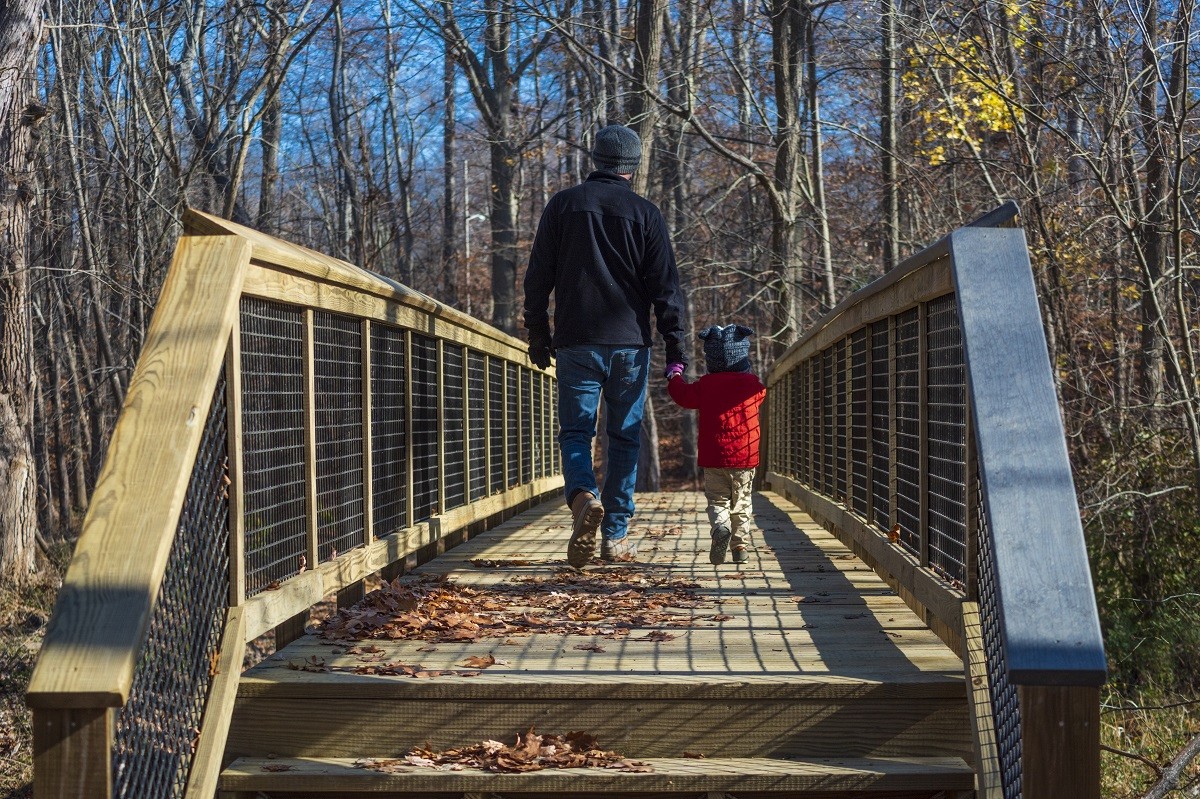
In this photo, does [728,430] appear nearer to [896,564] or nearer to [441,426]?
[441,426]

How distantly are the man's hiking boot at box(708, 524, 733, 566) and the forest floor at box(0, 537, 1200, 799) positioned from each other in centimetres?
202

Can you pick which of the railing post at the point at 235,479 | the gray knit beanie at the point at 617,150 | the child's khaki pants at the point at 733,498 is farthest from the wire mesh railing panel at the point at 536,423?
the railing post at the point at 235,479

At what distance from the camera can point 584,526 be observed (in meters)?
5.87

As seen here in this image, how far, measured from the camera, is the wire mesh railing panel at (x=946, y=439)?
3.96 meters

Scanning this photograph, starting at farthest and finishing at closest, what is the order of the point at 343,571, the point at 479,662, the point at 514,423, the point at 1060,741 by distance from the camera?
the point at 514,423 → the point at 343,571 → the point at 479,662 → the point at 1060,741

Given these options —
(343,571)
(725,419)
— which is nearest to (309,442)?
(343,571)

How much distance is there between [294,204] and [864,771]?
25.8 meters

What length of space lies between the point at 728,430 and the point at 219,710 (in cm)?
363

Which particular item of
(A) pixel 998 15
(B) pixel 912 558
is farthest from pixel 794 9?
(B) pixel 912 558

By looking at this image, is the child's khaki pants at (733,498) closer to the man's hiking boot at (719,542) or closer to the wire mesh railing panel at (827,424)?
the man's hiking boot at (719,542)

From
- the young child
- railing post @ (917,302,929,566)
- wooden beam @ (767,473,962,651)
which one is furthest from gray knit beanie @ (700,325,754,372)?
railing post @ (917,302,929,566)

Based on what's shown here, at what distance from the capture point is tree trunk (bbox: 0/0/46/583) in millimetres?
11312

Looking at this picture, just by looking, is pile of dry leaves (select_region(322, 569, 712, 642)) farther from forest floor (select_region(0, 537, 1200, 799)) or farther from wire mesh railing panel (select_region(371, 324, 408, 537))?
forest floor (select_region(0, 537, 1200, 799))

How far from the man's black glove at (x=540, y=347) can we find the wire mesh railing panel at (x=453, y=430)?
82 cm
